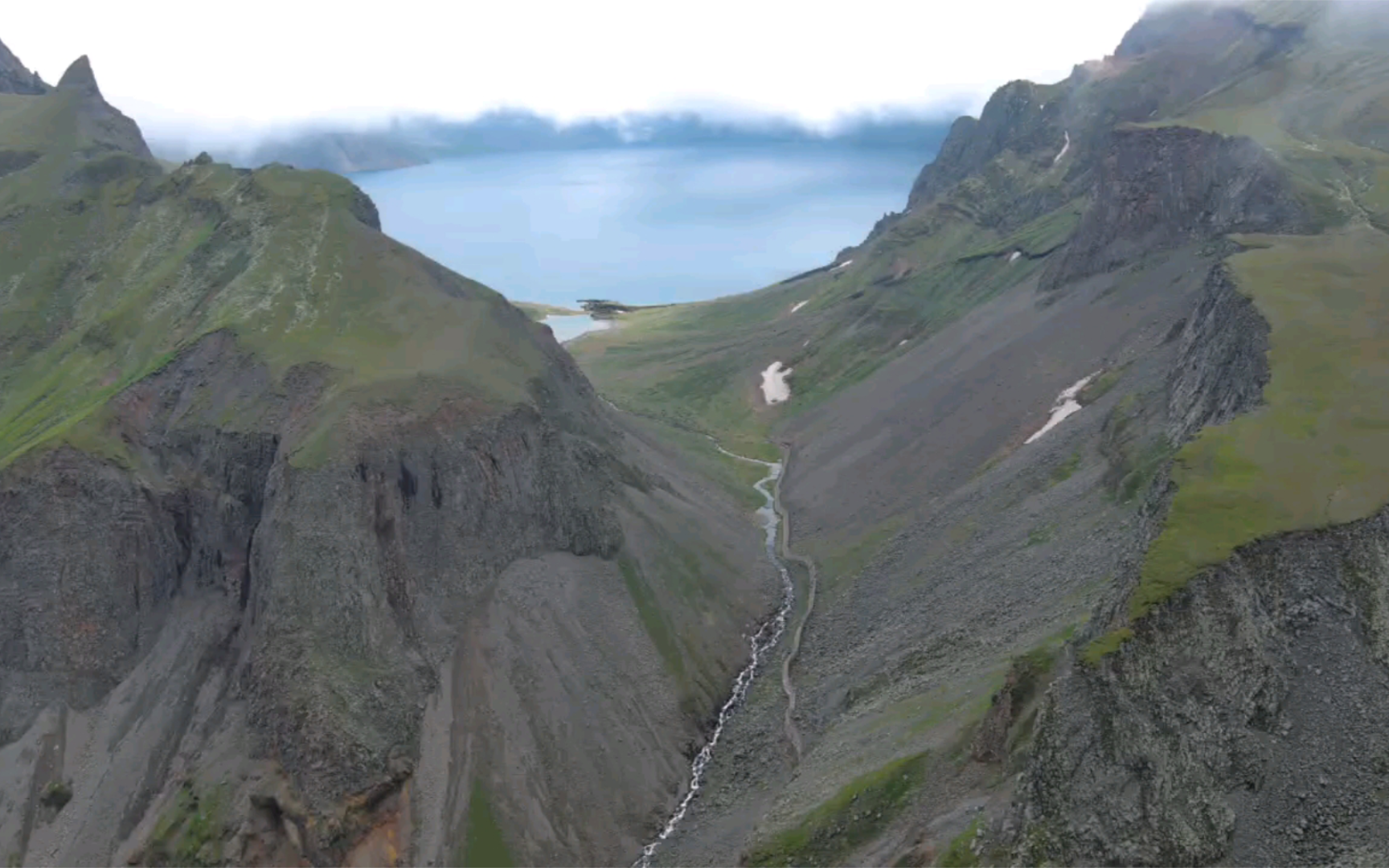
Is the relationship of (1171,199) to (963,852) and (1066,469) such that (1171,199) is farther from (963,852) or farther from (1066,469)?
(963,852)

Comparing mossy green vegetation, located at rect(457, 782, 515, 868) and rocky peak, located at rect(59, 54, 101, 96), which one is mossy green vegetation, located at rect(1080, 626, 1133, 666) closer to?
mossy green vegetation, located at rect(457, 782, 515, 868)

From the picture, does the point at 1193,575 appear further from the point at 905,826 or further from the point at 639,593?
the point at 639,593

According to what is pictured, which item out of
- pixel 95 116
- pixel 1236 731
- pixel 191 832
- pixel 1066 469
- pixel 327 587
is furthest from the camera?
pixel 95 116

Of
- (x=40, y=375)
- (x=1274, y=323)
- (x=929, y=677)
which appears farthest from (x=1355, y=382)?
(x=40, y=375)

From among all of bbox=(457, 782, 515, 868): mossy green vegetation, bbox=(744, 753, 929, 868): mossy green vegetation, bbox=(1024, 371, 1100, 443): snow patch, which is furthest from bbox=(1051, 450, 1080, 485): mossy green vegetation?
bbox=(457, 782, 515, 868): mossy green vegetation

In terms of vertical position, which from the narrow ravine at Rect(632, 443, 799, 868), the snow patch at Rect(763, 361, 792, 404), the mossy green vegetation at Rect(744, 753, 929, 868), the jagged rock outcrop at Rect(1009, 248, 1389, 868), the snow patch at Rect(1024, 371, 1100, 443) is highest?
the jagged rock outcrop at Rect(1009, 248, 1389, 868)

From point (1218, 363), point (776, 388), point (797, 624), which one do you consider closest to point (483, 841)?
point (797, 624)

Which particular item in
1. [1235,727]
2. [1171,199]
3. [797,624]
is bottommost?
[797,624]
